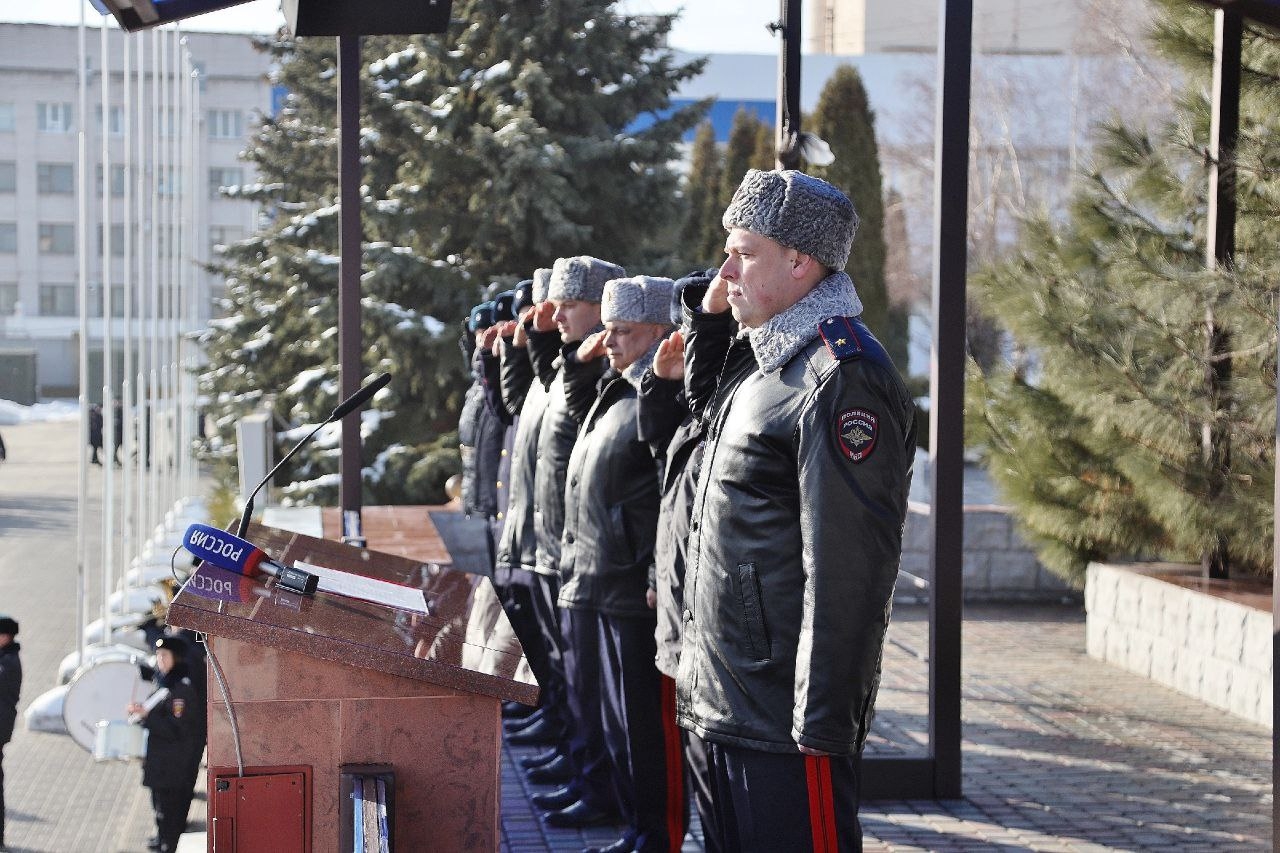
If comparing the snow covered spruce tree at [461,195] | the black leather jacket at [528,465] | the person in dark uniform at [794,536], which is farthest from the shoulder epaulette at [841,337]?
the snow covered spruce tree at [461,195]

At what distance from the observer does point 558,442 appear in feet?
19.2

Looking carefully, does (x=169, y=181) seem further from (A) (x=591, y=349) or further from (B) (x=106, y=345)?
(A) (x=591, y=349)

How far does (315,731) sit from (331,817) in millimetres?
143

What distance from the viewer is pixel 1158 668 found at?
8.97 meters

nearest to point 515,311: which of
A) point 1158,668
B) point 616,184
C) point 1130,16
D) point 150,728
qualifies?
point 150,728

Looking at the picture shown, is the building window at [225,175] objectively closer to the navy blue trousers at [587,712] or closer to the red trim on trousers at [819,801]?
the navy blue trousers at [587,712]

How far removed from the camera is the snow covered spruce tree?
15539mm

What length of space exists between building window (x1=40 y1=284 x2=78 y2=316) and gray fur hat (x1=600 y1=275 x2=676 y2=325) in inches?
1183

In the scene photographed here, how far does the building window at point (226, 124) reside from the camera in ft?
125

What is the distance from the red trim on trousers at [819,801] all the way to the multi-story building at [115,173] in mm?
9396

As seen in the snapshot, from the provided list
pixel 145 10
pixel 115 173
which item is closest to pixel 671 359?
pixel 145 10

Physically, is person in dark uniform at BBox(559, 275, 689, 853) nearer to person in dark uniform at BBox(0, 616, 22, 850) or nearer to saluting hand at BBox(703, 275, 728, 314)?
saluting hand at BBox(703, 275, 728, 314)

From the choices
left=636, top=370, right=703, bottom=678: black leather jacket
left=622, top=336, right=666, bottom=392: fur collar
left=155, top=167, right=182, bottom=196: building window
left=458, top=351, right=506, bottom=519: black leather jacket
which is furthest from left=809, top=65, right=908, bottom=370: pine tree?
left=636, top=370, right=703, bottom=678: black leather jacket

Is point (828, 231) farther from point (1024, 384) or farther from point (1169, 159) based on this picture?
point (1024, 384)
